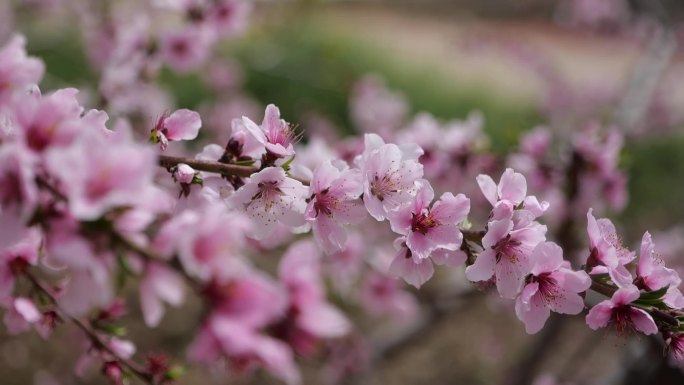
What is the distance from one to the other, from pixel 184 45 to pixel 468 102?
217 inches

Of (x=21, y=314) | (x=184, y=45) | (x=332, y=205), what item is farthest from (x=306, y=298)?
(x=184, y=45)

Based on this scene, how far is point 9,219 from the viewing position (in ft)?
1.99

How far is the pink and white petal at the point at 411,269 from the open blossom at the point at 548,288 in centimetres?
14

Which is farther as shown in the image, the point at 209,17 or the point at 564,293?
the point at 209,17

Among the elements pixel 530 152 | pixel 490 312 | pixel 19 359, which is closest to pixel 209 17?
pixel 530 152

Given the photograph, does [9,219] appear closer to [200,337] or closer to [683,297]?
[200,337]

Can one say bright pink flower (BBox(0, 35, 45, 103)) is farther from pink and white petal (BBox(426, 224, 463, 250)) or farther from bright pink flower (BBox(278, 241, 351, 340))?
pink and white petal (BBox(426, 224, 463, 250))

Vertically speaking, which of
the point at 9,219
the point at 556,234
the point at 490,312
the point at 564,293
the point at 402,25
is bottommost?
the point at 402,25

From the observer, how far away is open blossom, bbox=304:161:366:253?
90 centimetres

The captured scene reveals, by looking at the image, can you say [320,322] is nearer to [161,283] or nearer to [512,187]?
[161,283]

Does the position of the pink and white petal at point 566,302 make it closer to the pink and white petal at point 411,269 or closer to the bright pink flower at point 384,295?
the pink and white petal at point 411,269

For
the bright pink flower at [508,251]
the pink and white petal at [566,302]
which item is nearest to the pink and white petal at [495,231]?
the bright pink flower at [508,251]

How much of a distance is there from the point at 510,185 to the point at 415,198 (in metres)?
0.14

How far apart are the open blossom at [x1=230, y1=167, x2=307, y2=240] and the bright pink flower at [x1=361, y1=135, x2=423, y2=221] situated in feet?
0.34
